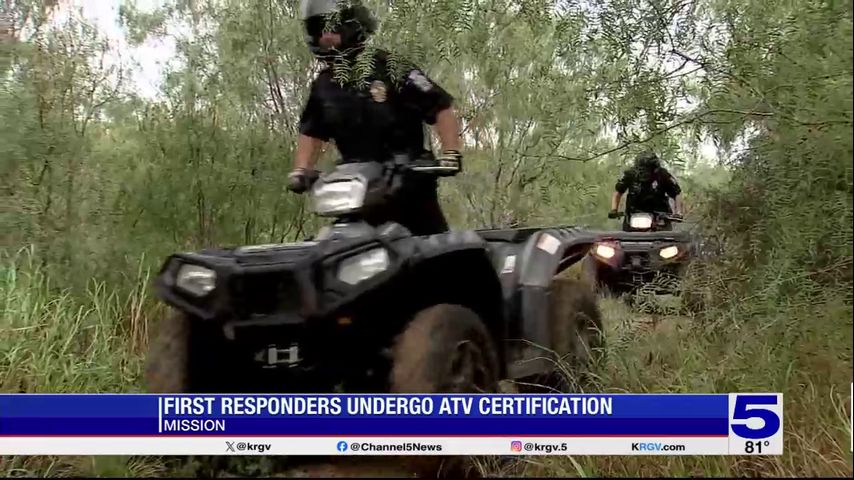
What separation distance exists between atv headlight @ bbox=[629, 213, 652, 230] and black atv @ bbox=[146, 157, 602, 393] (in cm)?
17

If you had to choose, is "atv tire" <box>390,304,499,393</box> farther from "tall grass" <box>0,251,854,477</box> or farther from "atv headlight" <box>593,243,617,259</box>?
"atv headlight" <box>593,243,617,259</box>

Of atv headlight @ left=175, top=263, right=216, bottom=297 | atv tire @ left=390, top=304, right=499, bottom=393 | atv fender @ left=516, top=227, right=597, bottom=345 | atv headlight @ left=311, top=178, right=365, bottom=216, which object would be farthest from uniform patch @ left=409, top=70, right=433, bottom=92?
atv headlight @ left=175, top=263, right=216, bottom=297

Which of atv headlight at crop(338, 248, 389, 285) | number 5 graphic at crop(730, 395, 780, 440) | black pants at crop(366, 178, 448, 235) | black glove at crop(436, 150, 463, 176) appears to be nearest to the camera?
atv headlight at crop(338, 248, 389, 285)

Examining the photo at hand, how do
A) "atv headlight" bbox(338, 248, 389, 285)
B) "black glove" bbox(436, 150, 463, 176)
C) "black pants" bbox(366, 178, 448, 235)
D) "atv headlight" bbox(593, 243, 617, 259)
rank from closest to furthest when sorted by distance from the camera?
"atv headlight" bbox(338, 248, 389, 285) → "black pants" bbox(366, 178, 448, 235) → "black glove" bbox(436, 150, 463, 176) → "atv headlight" bbox(593, 243, 617, 259)

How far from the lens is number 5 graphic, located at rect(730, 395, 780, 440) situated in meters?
1.74

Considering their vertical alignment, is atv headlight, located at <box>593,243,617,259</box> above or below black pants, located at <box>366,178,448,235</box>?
below

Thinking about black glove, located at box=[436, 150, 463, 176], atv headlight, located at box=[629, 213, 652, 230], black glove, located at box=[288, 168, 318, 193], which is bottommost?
atv headlight, located at box=[629, 213, 652, 230]

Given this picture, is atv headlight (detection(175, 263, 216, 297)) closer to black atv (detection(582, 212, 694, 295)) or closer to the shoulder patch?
the shoulder patch

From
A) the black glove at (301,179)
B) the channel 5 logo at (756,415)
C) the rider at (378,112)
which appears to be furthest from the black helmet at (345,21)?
the channel 5 logo at (756,415)

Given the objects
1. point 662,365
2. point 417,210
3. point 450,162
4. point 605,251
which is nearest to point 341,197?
point 417,210

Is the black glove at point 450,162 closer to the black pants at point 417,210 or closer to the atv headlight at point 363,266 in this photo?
the black pants at point 417,210

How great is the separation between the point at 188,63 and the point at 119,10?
0.23 metres

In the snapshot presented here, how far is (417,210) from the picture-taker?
1887mm

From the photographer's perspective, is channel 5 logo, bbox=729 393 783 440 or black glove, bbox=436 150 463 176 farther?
black glove, bbox=436 150 463 176
